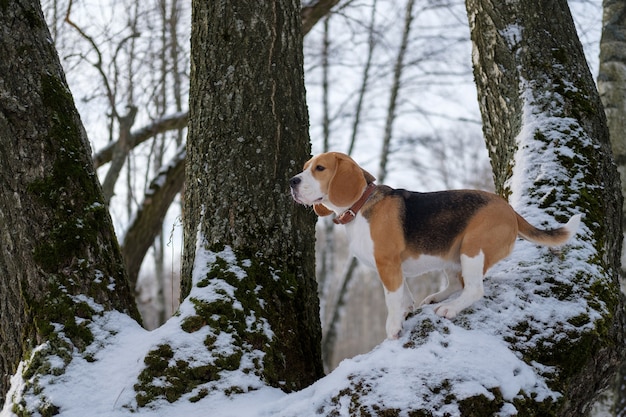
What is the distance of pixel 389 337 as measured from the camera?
10.8ft

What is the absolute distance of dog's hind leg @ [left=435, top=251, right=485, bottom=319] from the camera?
334cm

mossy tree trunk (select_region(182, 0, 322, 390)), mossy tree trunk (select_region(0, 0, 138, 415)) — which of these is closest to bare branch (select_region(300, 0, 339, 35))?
mossy tree trunk (select_region(182, 0, 322, 390))

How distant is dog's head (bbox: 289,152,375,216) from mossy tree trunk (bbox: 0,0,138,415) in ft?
4.61

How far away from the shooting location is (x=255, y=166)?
4156mm

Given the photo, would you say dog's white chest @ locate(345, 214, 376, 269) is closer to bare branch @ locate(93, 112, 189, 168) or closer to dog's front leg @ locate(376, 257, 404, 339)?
dog's front leg @ locate(376, 257, 404, 339)

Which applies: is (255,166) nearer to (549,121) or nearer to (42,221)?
(42,221)

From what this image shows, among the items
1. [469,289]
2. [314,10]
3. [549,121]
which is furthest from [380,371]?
[314,10]

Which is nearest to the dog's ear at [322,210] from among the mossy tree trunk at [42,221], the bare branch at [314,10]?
the mossy tree trunk at [42,221]

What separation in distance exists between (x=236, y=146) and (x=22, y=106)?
143 centimetres

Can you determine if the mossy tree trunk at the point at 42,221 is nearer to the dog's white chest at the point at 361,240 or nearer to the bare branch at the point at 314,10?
the dog's white chest at the point at 361,240

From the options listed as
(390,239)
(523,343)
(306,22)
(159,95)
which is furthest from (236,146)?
(159,95)

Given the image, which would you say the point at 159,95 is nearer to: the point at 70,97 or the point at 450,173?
Result: the point at 70,97

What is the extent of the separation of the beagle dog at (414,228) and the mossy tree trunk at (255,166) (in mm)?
572

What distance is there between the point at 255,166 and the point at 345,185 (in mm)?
866
